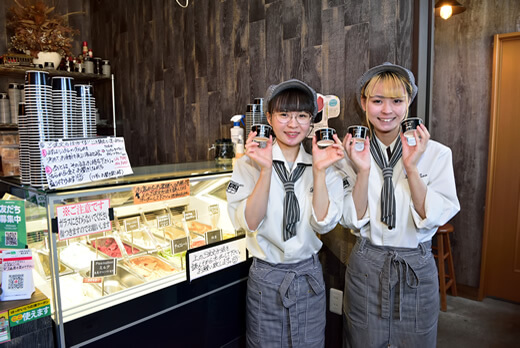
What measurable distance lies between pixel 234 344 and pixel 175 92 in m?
2.27

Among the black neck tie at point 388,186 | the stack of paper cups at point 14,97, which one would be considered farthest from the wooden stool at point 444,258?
the stack of paper cups at point 14,97

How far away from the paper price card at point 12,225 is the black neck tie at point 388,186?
60.8 inches

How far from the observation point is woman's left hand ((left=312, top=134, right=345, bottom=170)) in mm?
1547

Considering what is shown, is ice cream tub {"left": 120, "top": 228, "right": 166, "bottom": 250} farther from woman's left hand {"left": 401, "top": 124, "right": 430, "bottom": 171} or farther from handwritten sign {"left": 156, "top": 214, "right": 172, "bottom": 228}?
woman's left hand {"left": 401, "top": 124, "right": 430, "bottom": 171}

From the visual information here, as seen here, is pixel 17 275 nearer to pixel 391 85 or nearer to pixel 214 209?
pixel 214 209

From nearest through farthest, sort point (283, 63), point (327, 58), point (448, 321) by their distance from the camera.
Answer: point (327, 58) < point (283, 63) < point (448, 321)

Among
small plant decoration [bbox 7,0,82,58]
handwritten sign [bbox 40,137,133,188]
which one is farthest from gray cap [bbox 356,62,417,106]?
small plant decoration [bbox 7,0,82,58]

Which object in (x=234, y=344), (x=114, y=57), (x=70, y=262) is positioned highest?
(x=114, y=57)

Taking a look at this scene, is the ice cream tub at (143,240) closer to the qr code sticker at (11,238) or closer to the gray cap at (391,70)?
the qr code sticker at (11,238)

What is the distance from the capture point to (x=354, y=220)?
1652 mm

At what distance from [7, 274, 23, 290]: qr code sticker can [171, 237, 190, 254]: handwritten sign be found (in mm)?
658

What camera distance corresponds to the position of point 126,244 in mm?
2004

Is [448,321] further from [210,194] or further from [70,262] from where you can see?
[70,262]

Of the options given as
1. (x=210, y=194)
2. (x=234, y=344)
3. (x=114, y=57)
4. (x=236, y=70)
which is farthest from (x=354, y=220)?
(x=114, y=57)
